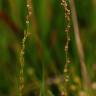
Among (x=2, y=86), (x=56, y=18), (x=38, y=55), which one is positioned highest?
(x=56, y=18)

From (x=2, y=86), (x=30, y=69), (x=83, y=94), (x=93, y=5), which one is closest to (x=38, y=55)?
(x=30, y=69)

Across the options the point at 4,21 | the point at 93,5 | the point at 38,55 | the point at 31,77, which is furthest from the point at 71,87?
the point at 93,5

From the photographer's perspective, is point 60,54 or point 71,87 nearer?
point 71,87

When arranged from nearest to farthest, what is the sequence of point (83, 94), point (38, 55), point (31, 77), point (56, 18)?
1. point (83, 94)
2. point (31, 77)
3. point (38, 55)
4. point (56, 18)

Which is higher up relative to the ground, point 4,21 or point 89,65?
point 4,21

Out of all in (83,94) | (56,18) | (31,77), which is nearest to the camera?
(83,94)

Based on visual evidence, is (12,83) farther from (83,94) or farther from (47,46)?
(83,94)
